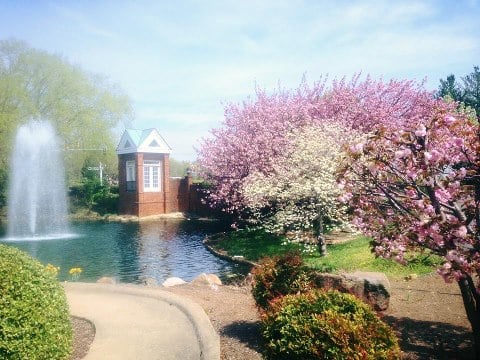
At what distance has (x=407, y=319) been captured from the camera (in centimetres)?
727

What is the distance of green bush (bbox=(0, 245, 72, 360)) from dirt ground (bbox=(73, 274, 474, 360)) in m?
1.61

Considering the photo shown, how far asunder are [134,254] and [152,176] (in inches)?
790

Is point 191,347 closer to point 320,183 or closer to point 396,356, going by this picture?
point 396,356

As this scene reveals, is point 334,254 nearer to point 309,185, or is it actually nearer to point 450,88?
point 309,185

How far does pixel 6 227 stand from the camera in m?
30.3

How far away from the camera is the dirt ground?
5.84 metres

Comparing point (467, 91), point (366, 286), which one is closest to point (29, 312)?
point (366, 286)

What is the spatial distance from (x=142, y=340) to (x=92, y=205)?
118 feet

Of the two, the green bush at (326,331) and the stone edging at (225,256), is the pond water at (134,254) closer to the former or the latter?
the stone edging at (225,256)

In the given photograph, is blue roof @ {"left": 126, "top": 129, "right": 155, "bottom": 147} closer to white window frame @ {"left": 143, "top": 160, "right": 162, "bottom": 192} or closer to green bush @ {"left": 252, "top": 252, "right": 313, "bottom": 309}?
white window frame @ {"left": 143, "top": 160, "right": 162, "bottom": 192}

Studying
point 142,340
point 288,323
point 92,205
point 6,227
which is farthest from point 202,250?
point 92,205

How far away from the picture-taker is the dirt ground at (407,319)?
5.84 m

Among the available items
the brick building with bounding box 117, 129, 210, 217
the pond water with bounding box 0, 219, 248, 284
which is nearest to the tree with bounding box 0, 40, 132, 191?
the brick building with bounding box 117, 129, 210, 217

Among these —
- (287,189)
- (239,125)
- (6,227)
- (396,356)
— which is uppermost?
(239,125)
